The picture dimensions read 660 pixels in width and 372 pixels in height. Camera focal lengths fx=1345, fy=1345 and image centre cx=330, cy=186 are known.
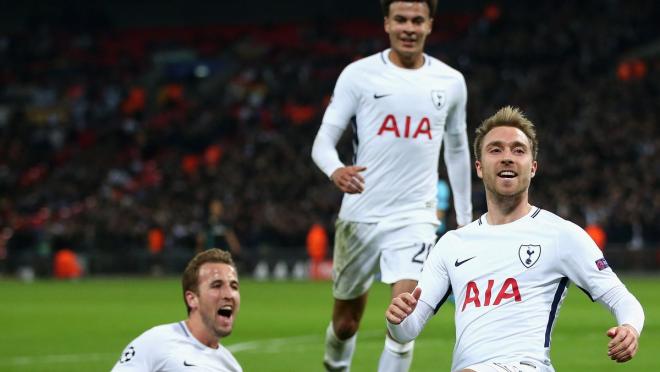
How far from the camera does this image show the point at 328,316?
1891cm

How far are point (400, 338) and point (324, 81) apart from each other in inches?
1371

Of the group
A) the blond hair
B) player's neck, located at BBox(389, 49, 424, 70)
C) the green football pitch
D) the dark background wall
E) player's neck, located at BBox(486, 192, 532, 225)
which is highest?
the dark background wall

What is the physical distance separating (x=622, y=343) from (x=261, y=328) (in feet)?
38.5

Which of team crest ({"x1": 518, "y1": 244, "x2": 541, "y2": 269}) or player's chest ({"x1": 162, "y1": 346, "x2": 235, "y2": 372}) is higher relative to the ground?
team crest ({"x1": 518, "y1": 244, "x2": 541, "y2": 269})

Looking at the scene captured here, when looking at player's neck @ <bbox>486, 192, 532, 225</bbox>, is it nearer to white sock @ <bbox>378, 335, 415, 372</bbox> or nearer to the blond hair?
the blond hair

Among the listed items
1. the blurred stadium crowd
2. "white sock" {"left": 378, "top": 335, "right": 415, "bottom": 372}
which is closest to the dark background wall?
the blurred stadium crowd

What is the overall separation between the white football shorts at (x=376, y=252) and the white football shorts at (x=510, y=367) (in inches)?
108

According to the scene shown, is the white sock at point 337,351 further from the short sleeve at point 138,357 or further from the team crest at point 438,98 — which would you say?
the short sleeve at point 138,357

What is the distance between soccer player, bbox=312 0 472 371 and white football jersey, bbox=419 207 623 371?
244 centimetres

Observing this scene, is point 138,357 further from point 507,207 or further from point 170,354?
point 507,207

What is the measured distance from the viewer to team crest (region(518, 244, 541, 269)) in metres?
5.92

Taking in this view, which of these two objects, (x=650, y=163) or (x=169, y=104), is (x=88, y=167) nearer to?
(x=169, y=104)

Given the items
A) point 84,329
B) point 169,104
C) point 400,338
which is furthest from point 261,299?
point 169,104

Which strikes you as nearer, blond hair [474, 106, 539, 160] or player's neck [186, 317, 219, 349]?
player's neck [186, 317, 219, 349]
